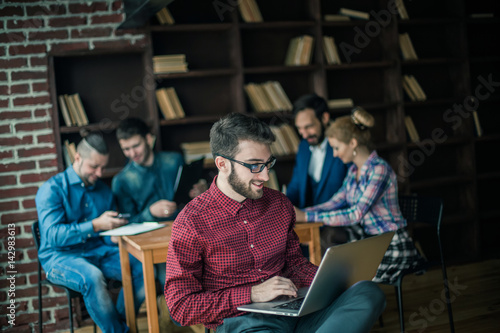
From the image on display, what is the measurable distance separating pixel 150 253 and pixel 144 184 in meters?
1.28

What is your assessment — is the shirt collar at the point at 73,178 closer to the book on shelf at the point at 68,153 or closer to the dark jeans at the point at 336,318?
the book on shelf at the point at 68,153

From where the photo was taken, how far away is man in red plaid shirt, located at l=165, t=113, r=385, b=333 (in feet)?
5.57

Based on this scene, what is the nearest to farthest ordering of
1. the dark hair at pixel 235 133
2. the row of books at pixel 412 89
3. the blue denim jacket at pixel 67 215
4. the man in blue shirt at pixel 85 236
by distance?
the dark hair at pixel 235 133 < the man in blue shirt at pixel 85 236 < the blue denim jacket at pixel 67 215 < the row of books at pixel 412 89

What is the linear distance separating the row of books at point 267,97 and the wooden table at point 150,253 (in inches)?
61.2

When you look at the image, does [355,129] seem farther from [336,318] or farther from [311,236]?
[336,318]

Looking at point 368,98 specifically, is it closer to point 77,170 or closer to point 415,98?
point 415,98

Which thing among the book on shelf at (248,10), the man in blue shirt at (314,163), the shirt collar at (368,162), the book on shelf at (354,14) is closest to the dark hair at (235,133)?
the shirt collar at (368,162)

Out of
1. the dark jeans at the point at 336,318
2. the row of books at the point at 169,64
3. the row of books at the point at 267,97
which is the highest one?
the row of books at the point at 169,64

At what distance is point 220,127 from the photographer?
6.23 feet

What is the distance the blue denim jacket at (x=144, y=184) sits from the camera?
11.5ft

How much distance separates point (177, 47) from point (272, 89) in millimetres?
825

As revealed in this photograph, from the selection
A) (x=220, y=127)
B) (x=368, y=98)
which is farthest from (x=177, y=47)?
(x=220, y=127)

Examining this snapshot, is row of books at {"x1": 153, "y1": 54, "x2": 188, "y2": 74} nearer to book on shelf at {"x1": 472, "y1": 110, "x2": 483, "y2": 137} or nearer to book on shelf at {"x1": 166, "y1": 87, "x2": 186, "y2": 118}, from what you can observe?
book on shelf at {"x1": 166, "y1": 87, "x2": 186, "y2": 118}

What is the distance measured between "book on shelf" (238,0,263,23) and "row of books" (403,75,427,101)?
142cm
